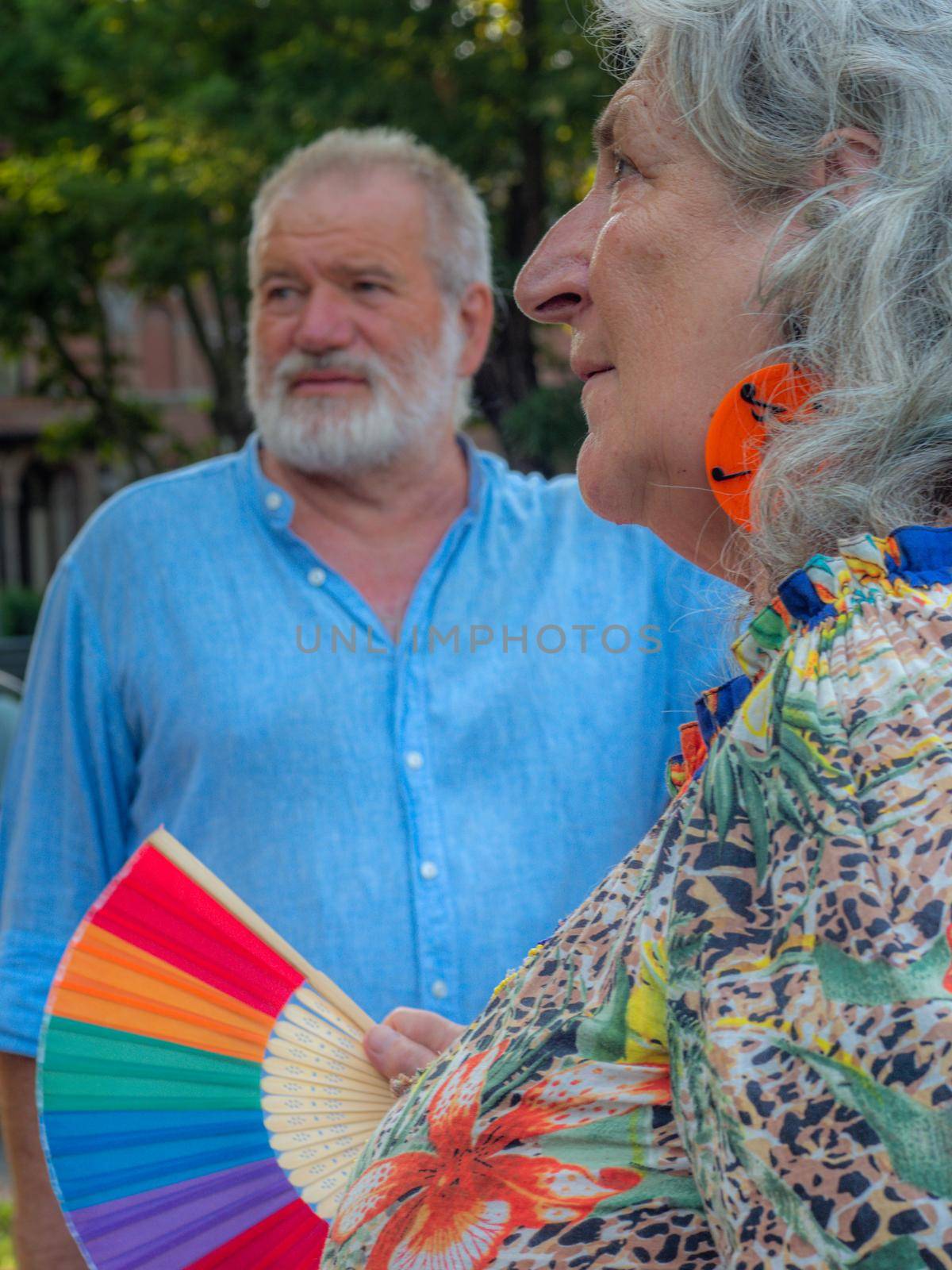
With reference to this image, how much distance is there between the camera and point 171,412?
27.8m

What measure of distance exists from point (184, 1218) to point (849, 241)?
3.68 ft

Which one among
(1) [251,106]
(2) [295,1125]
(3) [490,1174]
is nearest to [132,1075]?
(2) [295,1125]

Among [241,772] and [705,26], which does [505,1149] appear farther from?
[241,772]

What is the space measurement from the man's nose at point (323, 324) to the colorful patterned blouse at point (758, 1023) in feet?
5.97

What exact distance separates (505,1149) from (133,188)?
10302 millimetres

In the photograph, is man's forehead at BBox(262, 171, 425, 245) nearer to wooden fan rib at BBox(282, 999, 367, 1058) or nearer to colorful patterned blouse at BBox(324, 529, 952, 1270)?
wooden fan rib at BBox(282, 999, 367, 1058)

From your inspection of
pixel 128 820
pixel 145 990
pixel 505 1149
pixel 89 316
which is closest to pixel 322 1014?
pixel 145 990

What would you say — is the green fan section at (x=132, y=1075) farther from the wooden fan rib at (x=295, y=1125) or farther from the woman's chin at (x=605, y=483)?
the woman's chin at (x=605, y=483)

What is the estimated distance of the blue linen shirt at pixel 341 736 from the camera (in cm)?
224

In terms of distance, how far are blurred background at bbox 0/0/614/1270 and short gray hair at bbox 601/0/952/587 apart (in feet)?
9.09

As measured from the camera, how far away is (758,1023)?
83 cm

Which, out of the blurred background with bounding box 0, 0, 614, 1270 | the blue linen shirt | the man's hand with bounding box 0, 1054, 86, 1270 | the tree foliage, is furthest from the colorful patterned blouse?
the tree foliage

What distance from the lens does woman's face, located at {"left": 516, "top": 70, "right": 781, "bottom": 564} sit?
44.6 inches

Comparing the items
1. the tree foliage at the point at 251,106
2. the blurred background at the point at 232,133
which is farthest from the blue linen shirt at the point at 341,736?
the tree foliage at the point at 251,106
